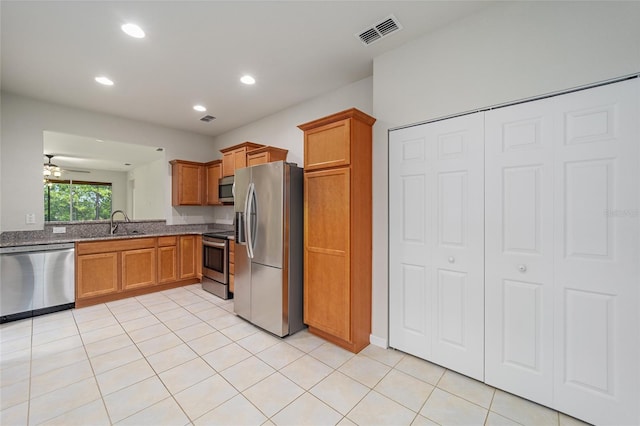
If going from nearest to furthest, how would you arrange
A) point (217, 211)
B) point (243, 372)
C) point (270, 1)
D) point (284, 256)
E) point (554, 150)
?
point (554, 150)
point (270, 1)
point (243, 372)
point (284, 256)
point (217, 211)

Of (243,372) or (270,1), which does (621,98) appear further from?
(243,372)

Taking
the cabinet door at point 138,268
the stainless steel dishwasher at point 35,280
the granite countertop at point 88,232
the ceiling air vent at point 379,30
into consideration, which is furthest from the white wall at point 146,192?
the ceiling air vent at point 379,30

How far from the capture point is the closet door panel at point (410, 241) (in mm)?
2404

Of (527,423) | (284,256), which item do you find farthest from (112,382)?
(527,423)

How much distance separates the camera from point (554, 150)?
182 cm

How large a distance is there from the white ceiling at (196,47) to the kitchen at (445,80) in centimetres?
19

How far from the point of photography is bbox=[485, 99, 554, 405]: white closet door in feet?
6.07

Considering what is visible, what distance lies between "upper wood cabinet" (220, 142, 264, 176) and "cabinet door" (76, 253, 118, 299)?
7.01 feet

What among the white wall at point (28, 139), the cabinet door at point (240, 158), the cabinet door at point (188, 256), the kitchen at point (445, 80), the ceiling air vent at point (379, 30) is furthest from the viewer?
the cabinet door at point (188, 256)

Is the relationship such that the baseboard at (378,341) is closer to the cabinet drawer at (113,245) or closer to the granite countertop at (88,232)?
the granite countertop at (88,232)

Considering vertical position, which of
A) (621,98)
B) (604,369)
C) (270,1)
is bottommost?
(604,369)

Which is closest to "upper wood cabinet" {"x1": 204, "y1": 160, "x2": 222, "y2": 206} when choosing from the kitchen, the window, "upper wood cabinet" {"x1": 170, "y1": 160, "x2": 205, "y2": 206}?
"upper wood cabinet" {"x1": 170, "y1": 160, "x2": 205, "y2": 206}

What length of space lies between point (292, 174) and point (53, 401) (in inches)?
102

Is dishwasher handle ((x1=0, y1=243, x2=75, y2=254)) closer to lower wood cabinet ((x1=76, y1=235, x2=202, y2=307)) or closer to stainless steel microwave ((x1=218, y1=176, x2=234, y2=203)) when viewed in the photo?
lower wood cabinet ((x1=76, y1=235, x2=202, y2=307))
